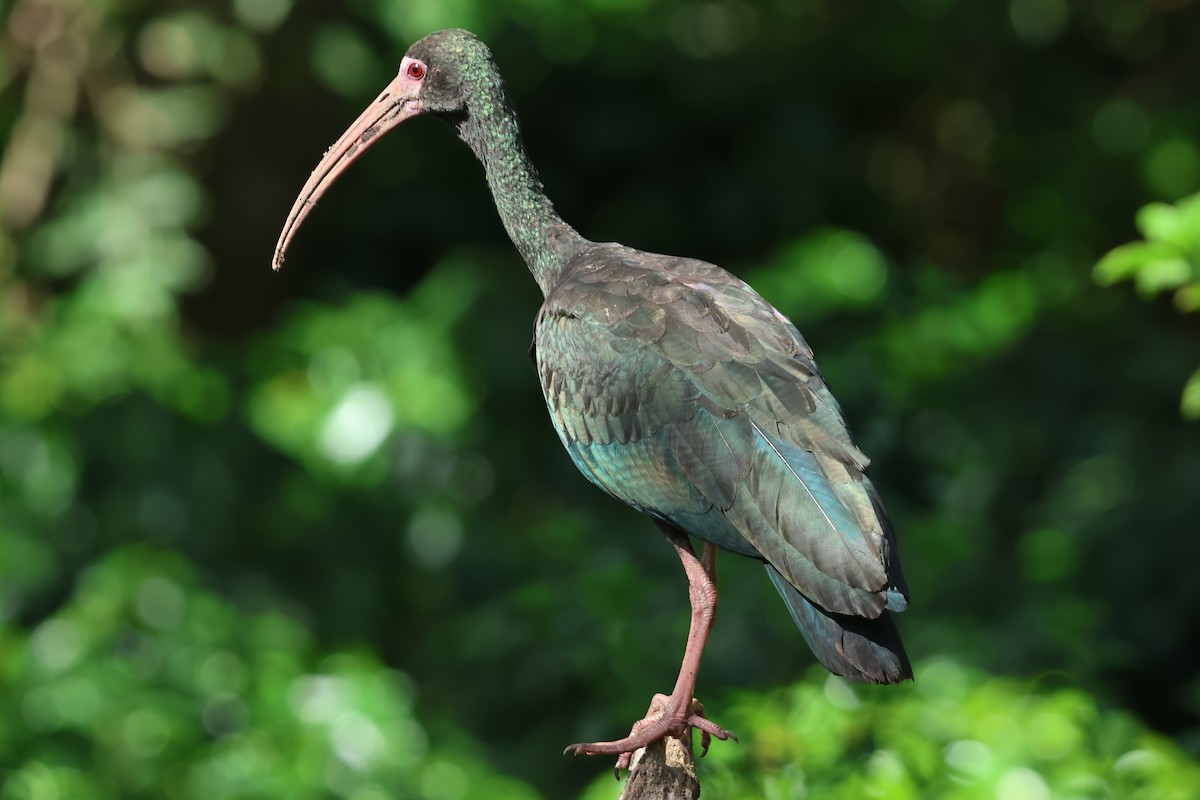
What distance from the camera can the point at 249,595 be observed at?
7.20 m

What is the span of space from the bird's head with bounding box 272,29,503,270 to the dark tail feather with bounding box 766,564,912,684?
161 centimetres

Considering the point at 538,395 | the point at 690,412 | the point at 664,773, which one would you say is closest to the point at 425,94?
the point at 690,412

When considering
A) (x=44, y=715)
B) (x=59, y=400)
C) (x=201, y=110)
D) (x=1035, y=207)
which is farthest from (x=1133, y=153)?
(x=44, y=715)

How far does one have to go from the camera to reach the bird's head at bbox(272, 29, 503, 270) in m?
4.03

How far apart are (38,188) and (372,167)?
2.04 metres

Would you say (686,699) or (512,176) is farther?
(512,176)

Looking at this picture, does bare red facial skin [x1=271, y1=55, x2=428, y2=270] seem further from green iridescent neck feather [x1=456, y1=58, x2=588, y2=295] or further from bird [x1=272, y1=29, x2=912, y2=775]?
green iridescent neck feather [x1=456, y1=58, x2=588, y2=295]

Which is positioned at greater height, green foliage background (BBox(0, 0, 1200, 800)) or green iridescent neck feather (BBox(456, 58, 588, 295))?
green foliage background (BBox(0, 0, 1200, 800))

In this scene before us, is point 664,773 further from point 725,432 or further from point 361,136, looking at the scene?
point 361,136

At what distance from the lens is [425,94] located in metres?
4.09

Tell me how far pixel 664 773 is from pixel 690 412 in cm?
79

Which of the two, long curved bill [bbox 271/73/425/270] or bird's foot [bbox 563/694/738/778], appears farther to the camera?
long curved bill [bbox 271/73/425/270]

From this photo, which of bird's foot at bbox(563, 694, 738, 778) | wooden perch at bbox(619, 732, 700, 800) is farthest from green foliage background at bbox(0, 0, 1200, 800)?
wooden perch at bbox(619, 732, 700, 800)

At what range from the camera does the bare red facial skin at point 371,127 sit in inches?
161
